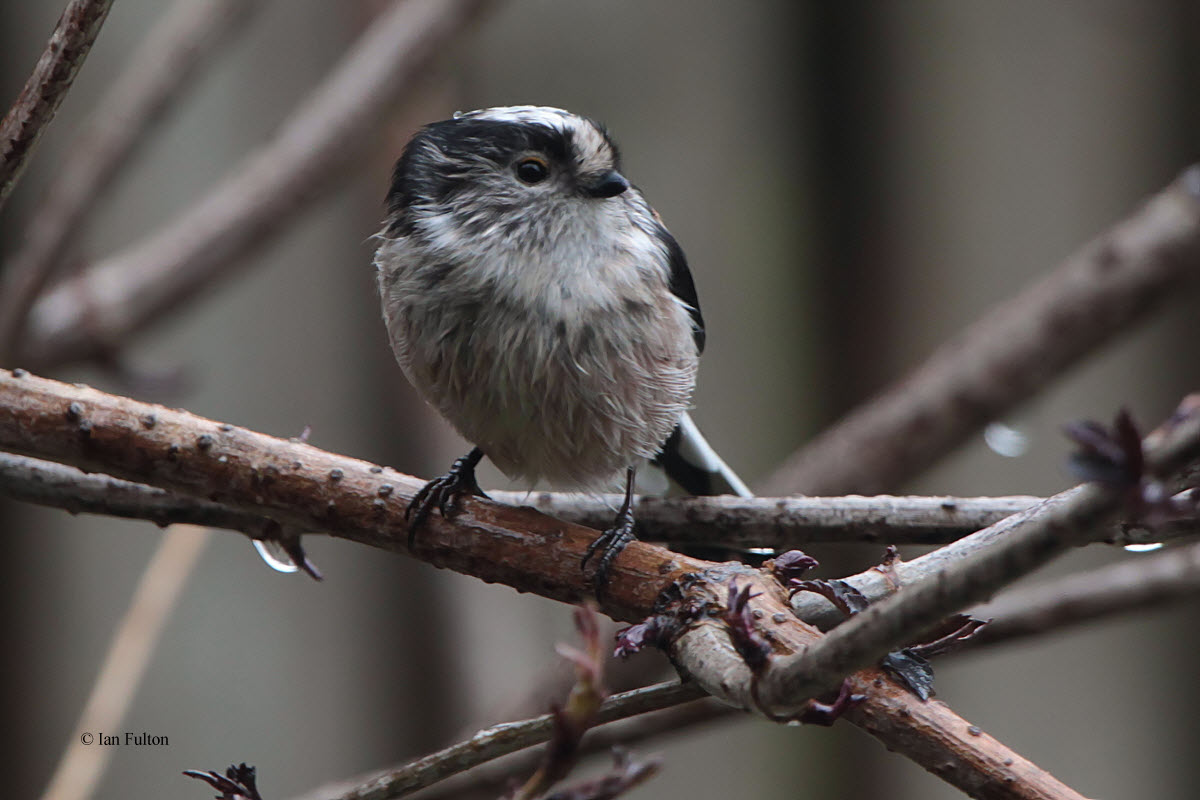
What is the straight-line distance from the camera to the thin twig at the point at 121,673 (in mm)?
1783

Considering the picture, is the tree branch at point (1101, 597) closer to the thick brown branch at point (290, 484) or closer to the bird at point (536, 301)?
the bird at point (536, 301)

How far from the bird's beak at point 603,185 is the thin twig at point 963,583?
1029 mm

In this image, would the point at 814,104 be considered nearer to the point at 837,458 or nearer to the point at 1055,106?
the point at 1055,106

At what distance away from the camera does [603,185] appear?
1.80 metres

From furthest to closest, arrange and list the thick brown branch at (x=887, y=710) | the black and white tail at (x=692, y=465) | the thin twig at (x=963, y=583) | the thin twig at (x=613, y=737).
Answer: the black and white tail at (x=692, y=465), the thin twig at (x=613, y=737), the thick brown branch at (x=887, y=710), the thin twig at (x=963, y=583)

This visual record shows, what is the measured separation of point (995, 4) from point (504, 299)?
9.64 feet

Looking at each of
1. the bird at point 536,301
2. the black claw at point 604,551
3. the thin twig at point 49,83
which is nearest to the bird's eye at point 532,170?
the bird at point 536,301

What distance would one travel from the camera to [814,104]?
3.93 m

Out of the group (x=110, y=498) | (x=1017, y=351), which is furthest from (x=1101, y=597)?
(x=110, y=498)

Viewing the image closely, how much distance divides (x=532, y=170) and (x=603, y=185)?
0.40 ft

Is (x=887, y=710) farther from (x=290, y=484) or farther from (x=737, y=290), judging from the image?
(x=737, y=290)

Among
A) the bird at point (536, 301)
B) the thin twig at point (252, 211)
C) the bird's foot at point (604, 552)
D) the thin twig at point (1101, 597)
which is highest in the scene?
the thin twig at point (252, 211)

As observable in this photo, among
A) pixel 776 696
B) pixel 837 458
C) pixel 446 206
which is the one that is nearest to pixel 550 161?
pixel 446 206

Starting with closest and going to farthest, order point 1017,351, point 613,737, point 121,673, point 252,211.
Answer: point 121,673
point 613,737
point 1017,351
point 252,211
